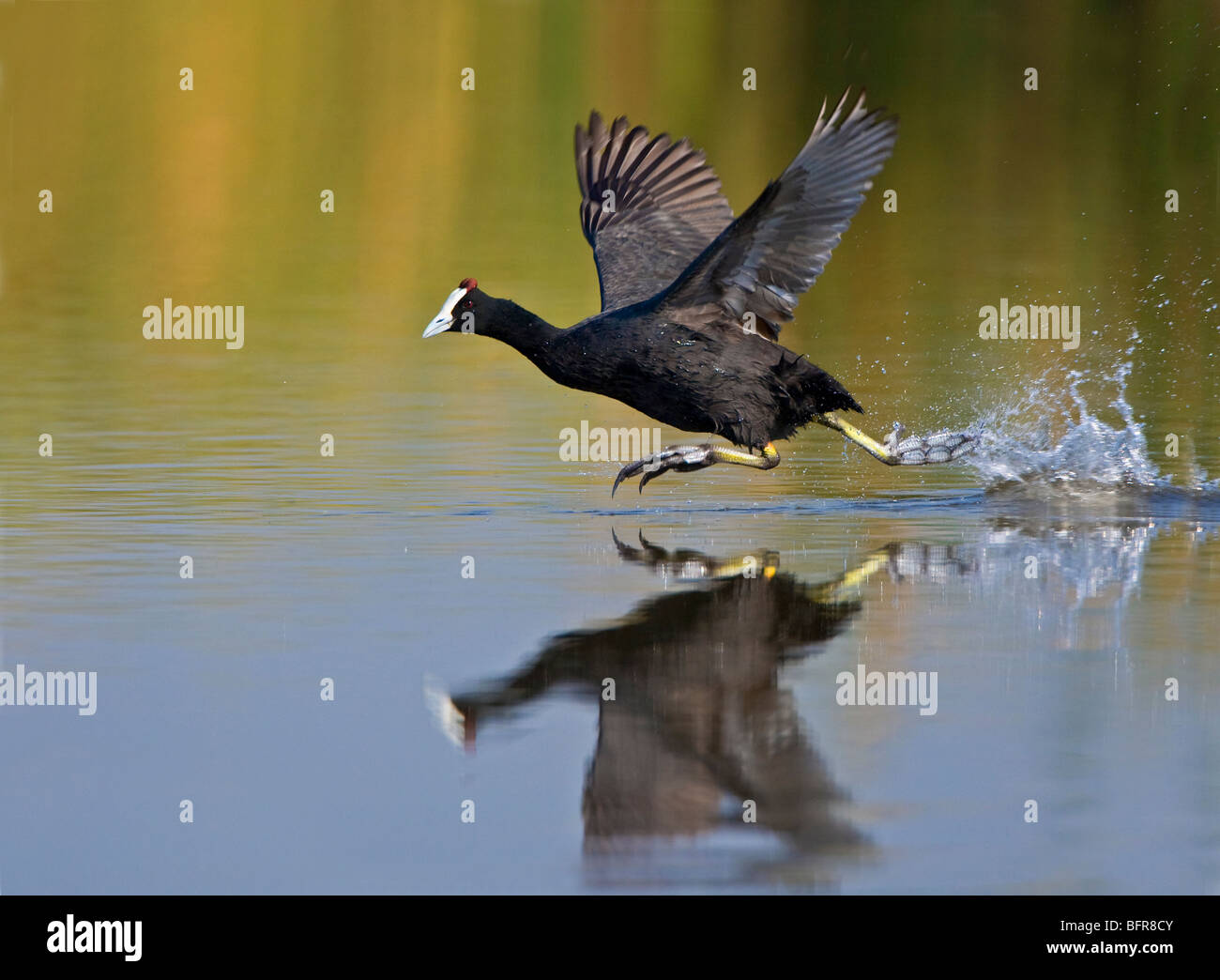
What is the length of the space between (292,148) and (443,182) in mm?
2553

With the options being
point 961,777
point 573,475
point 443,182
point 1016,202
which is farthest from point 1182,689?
point 443,182

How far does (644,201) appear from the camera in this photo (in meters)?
11.5

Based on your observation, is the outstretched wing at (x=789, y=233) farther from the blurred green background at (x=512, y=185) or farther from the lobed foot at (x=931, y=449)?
the blurred green background at (x=512, y=185)

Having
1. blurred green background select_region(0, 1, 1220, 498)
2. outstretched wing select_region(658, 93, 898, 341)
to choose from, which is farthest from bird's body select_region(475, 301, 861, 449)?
blurred green background select_region(0, 1, 1220, 498)

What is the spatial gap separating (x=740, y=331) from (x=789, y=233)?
64cm

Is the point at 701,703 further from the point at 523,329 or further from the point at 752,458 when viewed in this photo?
the point at 752,458

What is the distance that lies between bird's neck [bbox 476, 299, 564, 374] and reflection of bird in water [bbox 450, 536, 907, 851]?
180cm

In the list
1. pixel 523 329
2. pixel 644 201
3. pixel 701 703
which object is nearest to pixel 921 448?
pixel 523 329

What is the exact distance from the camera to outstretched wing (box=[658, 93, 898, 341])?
8727mm

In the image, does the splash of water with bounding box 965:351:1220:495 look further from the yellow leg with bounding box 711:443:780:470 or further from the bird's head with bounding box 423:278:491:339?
the bird's head with bounding box 423:278:491:339

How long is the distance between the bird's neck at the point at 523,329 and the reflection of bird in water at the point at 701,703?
71.0 inches

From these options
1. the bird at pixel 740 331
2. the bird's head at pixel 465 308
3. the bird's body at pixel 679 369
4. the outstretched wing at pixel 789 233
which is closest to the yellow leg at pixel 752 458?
the bird at pixel 740 331

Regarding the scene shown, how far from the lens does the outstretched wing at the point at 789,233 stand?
8.73 meters

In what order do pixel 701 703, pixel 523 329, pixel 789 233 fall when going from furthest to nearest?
pixel 523 329
pixel 789 233
pixel 701 703
